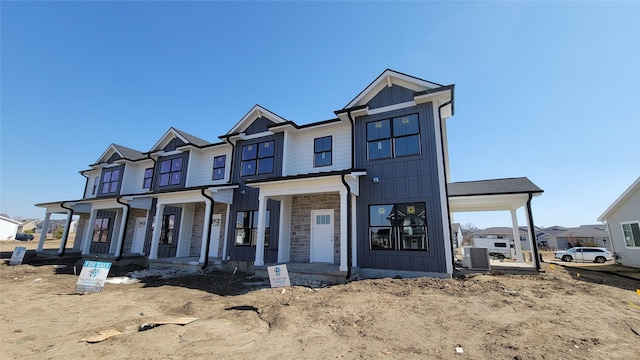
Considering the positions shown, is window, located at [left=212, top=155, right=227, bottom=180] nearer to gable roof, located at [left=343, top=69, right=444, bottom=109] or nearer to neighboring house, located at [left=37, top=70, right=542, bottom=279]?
neighboring house, located at [left=37, top=70, right=542, bottom=279]

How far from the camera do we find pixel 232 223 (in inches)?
524

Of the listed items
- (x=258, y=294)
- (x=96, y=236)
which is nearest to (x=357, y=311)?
(x=258, y=294)

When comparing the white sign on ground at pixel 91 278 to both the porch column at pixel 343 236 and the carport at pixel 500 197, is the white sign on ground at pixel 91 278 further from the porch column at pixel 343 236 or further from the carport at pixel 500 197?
the carport at pixel 500 197

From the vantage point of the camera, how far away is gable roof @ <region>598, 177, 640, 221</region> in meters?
14.9

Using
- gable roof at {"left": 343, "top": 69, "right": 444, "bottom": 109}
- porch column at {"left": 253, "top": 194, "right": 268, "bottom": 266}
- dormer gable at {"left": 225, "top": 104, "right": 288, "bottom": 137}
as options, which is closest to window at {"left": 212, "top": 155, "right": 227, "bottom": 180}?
dormer gable at {"left": 225, "top": 104, "right": 288, "bottom": 137}

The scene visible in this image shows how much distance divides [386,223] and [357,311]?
479 cm

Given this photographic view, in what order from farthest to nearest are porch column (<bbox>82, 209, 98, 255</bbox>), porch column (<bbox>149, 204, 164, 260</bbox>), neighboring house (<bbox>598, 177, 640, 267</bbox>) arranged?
porch column (<bbox>82, 209, 98, 255</bbox>), neighboring house (<bbox>598, 177, 640, 267</bbox>), porch column (<bbox>149, 204, 164, 260</bbox>)

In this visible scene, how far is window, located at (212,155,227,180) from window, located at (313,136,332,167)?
18.5 feet

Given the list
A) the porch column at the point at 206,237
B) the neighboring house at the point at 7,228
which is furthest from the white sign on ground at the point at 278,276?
the neighboring house at the point at 7,228

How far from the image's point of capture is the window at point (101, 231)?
1808cm

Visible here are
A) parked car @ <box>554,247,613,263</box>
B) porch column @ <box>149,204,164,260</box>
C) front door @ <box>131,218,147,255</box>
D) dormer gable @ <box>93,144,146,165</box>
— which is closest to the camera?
porch column @ <box>149,204,164,260</box>

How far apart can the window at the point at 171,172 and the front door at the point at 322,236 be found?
8.95 metres

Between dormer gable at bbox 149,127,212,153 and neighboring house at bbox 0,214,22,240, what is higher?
dormer gable at bbox 149,127,212,153

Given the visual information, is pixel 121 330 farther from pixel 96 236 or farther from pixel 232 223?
pixel 96 236
